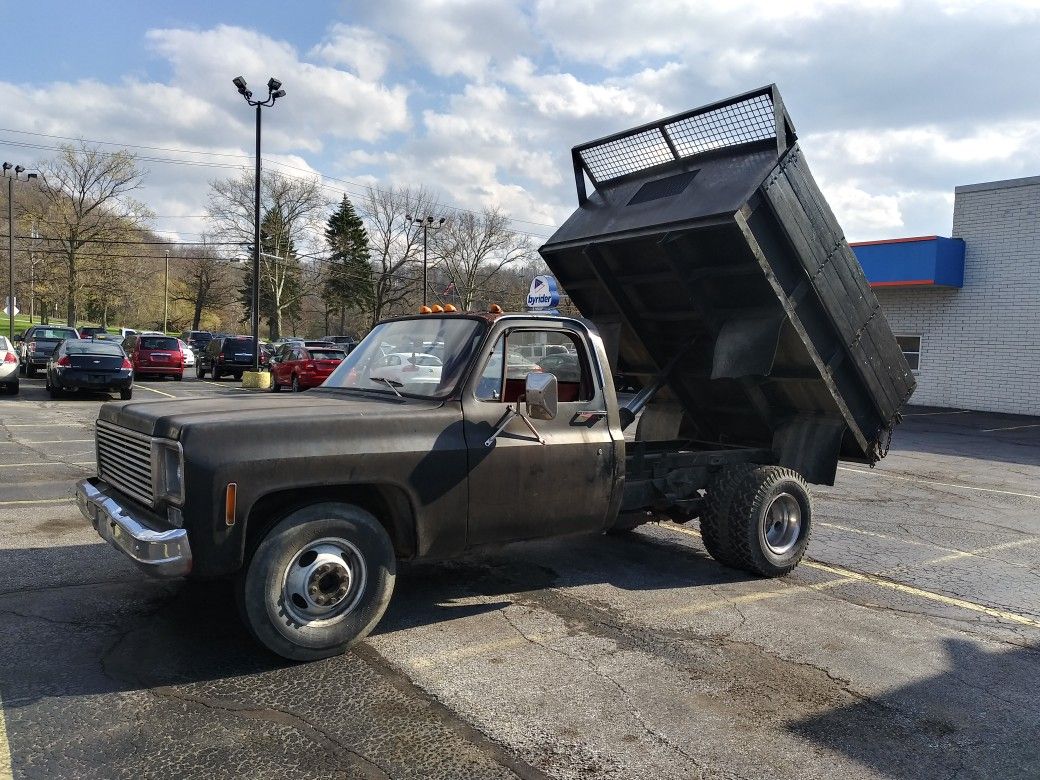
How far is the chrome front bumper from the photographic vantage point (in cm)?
374

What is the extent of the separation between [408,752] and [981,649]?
11.7 feet

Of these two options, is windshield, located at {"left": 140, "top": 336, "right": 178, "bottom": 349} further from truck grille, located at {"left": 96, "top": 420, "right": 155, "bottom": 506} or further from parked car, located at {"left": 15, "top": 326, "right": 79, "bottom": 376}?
truck grille, located at {"left": 96, "top": 420, "right": 155, "bottom": 506}

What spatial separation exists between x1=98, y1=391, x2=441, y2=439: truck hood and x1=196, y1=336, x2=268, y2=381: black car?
25727 mm

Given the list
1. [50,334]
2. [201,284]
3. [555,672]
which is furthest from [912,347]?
[201,284]

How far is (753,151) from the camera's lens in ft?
18.3

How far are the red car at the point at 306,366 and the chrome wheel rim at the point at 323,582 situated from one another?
18.8 meters

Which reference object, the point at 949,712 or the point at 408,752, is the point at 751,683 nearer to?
the point at 949,712

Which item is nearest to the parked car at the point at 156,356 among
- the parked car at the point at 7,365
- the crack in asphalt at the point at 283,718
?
the parked car at the point at 7,365

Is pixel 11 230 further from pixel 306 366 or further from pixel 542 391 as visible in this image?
pixel 542 391

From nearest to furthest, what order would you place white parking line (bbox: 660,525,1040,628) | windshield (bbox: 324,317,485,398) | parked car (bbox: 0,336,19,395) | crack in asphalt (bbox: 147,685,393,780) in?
crack in asphalt (bbox: 147,685,393,780) → windshield (bbox: 324,317,485,398) → white parking line (bbox: 660,525,1040,628) → parked car (bbox: 0,336,19,395)

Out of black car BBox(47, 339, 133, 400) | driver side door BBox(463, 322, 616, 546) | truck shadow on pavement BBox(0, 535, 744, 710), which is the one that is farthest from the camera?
black car BBox(47, 339, 133, 400)

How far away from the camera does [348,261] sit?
74438 millimetres

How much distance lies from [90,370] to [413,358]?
645 inches

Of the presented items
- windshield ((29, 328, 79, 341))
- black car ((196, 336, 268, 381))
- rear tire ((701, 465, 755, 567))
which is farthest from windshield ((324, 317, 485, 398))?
windshield ((29, 328, 79, 341))
